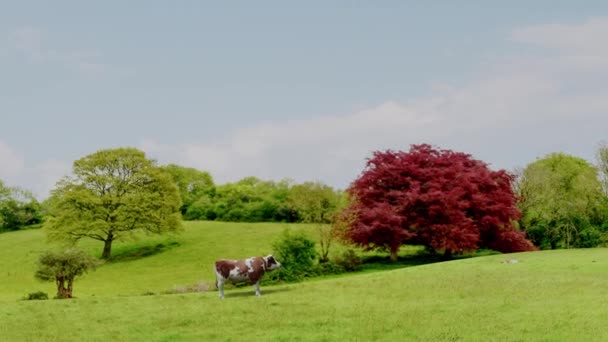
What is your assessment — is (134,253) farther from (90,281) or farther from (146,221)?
(90,281)

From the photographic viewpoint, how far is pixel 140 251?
6644 cm

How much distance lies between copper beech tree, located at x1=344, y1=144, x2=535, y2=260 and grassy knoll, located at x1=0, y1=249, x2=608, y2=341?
16223mm

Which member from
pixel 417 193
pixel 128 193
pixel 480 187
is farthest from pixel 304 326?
pixel 128 193

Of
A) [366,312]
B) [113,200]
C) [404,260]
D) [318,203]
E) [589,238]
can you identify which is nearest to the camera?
[366,312]

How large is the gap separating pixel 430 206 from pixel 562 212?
51.2 feet

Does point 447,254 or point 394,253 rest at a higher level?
point 394,253

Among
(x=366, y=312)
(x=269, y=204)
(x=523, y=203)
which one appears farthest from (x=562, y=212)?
(x=269, y=204)

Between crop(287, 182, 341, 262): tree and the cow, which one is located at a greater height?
crop(287, 182, 341, 262): tree

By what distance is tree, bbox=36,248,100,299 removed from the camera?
34.1 metres

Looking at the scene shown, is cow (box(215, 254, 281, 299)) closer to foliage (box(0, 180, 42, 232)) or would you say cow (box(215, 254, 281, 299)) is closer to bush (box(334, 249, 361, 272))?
bush (box(334, 249, 361, 272))

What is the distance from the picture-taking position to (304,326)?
18.1 m

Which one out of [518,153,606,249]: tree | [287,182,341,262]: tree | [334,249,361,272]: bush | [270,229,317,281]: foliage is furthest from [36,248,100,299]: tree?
[518,153,606,249]: tree

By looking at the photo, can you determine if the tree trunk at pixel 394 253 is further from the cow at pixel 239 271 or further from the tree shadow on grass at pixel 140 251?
the tree shadow on grass at pixel 140 251

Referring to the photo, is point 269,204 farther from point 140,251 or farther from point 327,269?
point 327,269
